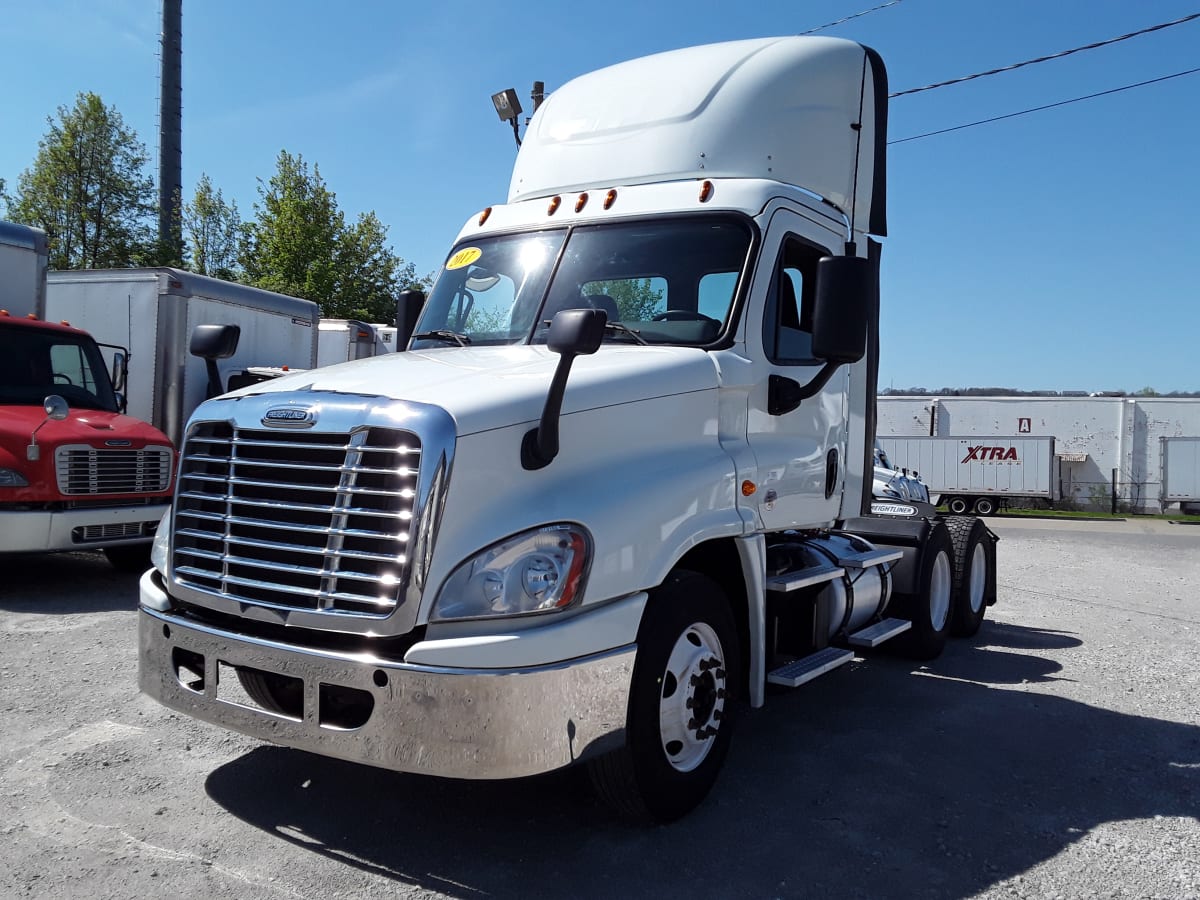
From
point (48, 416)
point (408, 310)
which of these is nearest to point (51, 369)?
point (48, 416)

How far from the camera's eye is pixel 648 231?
4.82 metres

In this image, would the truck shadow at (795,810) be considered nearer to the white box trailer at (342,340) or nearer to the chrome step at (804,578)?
the chrome step at (804,578)

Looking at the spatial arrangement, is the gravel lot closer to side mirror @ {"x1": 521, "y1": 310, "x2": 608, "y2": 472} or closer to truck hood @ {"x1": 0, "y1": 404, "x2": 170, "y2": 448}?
side mirror @ {"x1": 521, "y1": 310, "x2": 608, "y2": 472}

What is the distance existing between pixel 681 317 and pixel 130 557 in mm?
7747

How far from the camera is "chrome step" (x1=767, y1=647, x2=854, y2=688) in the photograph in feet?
14.8

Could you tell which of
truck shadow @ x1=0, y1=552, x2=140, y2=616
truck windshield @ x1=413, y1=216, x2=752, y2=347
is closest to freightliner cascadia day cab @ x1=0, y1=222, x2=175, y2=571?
truck shadow @ x1=0, y1=552, x2=140, y2=616

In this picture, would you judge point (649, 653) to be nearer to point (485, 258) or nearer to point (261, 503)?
point (261, 503)

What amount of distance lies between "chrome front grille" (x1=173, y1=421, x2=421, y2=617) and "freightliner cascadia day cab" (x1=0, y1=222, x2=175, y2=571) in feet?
18.6

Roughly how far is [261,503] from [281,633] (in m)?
0.49

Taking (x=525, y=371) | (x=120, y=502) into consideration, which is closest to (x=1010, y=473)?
(x=120, y=502)

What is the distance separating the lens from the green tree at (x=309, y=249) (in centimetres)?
2998

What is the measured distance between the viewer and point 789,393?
468cm

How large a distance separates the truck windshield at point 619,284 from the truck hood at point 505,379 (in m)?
0.20

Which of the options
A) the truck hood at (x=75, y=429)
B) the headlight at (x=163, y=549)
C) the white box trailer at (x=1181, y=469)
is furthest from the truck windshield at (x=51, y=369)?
the white box trailer at (x=1181, y=469)
